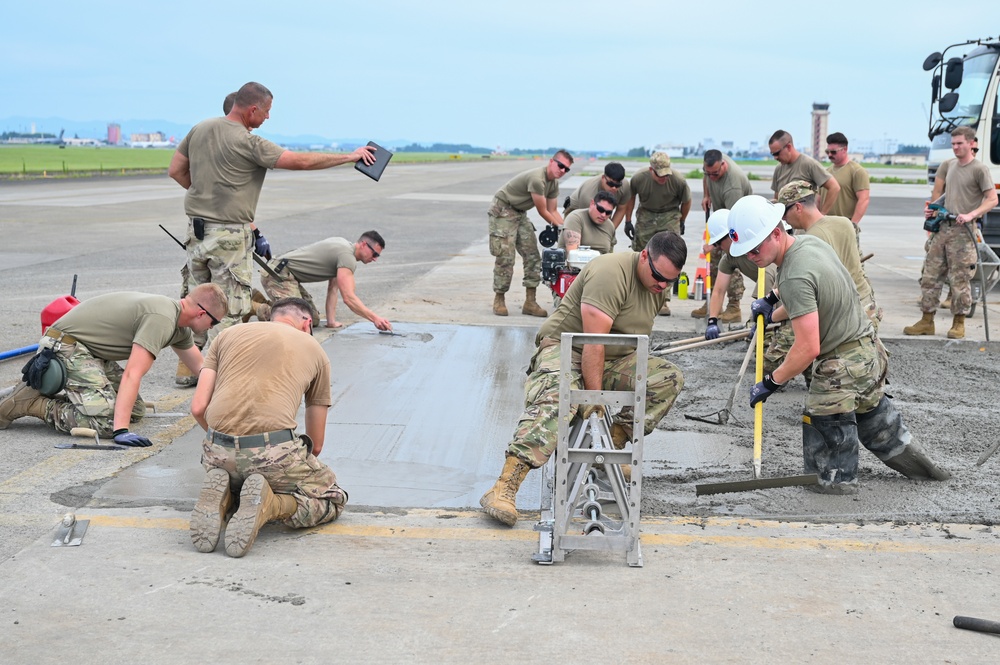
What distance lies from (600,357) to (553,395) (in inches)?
12.4

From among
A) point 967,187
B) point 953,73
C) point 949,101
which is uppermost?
point 953,73

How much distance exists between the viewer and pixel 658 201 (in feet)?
36.0

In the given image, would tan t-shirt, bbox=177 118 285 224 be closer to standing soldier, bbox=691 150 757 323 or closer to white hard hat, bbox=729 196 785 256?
white hard hat, bbox=729 196 785 256

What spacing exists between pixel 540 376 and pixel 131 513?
7.04ft

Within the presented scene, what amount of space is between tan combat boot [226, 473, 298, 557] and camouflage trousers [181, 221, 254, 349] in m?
3.13

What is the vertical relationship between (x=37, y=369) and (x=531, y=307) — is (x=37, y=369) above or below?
above

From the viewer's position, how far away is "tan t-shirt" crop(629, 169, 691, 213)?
10844mm

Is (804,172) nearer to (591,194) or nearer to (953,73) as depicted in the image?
(591,194)

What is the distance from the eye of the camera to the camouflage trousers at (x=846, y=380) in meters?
5.43

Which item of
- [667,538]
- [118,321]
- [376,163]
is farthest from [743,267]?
[118,321]

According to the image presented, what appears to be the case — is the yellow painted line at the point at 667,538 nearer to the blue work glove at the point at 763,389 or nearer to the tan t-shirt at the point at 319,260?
the blue work glove at the point at 763,389

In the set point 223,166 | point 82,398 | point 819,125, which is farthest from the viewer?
point 819,125

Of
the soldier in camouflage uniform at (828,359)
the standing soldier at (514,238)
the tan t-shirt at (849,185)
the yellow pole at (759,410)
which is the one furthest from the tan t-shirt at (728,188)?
the soldier in camouflage uniform at (828,359)

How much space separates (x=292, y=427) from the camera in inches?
188
